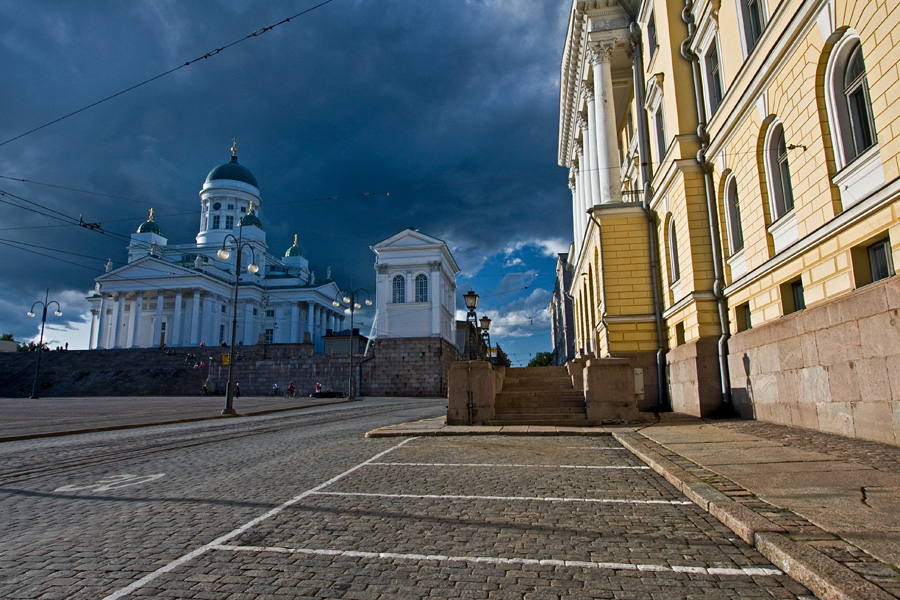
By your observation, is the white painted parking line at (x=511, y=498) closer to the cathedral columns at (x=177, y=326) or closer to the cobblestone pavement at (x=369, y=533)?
the cobblestone pavement at (x=369, y=533)

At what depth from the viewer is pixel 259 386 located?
56.1 m

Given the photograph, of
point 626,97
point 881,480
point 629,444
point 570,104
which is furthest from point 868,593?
point 570,104

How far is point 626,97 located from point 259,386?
43.3 metres

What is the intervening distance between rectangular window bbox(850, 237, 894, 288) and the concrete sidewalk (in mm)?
2758

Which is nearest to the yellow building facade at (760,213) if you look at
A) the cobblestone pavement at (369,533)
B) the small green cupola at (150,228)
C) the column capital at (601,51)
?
the column capital at (601,51)

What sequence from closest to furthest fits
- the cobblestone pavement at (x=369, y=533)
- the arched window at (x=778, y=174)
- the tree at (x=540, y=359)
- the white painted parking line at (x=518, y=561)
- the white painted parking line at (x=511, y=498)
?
the cobblestone pavement at (x=369, y=533) → the white painted parking line at (x=518, y=561) → the white painted parking line at (x=511, y=498) → the arched window at (x=778, y=174) → the tree at (x=540, y=359)

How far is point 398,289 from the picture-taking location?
207ft

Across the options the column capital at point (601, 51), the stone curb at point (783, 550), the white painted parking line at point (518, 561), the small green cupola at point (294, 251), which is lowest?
the white painted parking line at point (518, 561)

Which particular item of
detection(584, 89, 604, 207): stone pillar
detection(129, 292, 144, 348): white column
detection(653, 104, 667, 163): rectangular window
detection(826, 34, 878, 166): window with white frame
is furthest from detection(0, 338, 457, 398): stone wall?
detection(826, 34, 878, 166): window with white frame

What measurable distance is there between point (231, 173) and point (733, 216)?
92.1 m

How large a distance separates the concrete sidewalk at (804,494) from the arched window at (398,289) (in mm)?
52401

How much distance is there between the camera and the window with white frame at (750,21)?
14039mm

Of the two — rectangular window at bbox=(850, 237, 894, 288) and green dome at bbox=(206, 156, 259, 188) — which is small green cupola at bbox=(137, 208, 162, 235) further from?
rectangular window at bbox=(850, 237, 894, 288)

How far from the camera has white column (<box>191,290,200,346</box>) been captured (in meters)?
73.2
